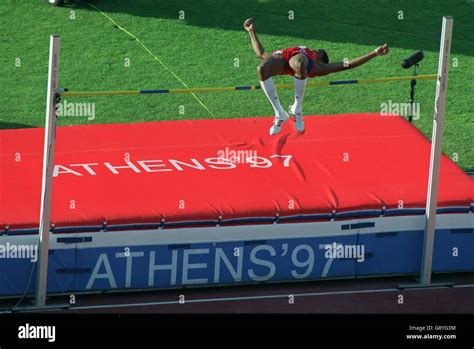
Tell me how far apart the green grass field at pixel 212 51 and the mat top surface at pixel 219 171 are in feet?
7.64

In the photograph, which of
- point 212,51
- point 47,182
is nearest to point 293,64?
point 47,182

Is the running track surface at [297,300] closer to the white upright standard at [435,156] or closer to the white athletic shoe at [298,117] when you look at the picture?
the white upright standard at [435,156]

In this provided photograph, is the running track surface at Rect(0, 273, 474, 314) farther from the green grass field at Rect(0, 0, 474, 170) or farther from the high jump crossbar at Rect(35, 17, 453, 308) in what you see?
the green grass field at Rect(0, 0, 474, 170)

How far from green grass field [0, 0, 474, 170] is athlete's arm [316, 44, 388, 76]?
516 centimetres

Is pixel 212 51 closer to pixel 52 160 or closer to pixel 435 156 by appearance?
pixel 435 156

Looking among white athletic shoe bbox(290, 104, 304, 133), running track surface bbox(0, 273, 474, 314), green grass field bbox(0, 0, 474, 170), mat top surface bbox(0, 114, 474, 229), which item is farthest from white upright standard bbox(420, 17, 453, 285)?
green grass field bbox(0, 0, 474, 170)

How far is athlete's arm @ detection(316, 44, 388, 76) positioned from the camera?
1475 cm

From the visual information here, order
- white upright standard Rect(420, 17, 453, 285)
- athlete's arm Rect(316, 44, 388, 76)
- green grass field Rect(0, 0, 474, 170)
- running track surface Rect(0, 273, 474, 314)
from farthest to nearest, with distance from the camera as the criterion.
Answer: green grass field Rect(0, 0, 474, 170) < white upright standard Rect(420, 17, 453, 285) < running track surface Rect(0, 273, 474, 314) < athlete's arm Rect(316, 44, 388, 76)

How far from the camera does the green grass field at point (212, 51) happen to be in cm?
2130

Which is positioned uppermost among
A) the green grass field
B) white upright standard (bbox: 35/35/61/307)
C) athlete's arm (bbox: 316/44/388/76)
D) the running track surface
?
the green grass field

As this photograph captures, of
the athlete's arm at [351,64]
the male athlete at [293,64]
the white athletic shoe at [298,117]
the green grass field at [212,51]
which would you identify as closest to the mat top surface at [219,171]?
the white athletic shoe at [298,117]

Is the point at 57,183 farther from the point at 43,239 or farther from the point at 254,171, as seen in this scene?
the point at 254,171

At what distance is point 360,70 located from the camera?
2256 centimetres

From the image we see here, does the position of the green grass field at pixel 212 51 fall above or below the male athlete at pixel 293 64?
above
